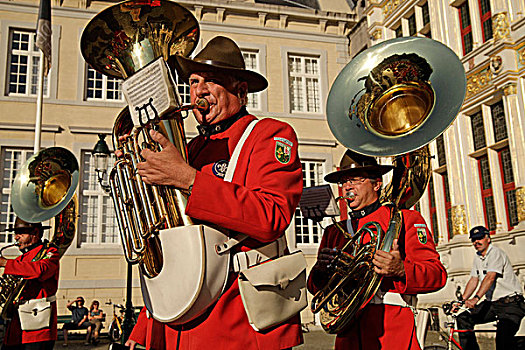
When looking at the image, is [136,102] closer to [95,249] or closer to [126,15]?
[126,15]

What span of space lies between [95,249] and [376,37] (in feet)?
36.6

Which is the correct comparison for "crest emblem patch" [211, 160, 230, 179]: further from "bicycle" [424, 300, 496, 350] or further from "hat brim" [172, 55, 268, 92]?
"bicycle" [424, 300, 496, 350]

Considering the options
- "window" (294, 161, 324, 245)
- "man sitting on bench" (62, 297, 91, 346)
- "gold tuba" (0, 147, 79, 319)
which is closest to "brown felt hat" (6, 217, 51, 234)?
"gold tuba" (0, 147, 79, 319)

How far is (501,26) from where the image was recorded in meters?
12.7

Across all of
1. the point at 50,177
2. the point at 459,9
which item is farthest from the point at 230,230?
the point at 459,9

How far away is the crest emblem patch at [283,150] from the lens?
236 centimetres

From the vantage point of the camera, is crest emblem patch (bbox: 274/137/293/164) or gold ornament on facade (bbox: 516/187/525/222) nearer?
crest emblem patch (bbox: 274/137/293/164)

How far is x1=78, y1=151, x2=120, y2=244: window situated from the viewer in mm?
16711

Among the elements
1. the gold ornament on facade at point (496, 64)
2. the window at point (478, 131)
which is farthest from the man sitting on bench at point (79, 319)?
the gold ornament on facade at point (496, 64)

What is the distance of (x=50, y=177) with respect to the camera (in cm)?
781

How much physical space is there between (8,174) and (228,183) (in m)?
16.2

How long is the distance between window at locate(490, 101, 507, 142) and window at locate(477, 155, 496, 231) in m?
0.71

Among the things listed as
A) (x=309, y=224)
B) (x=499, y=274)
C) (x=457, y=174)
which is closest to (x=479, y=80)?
(x=457, y=174)

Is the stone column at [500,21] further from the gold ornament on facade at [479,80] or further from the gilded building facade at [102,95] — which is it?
the gilded building facade at [102,95]
